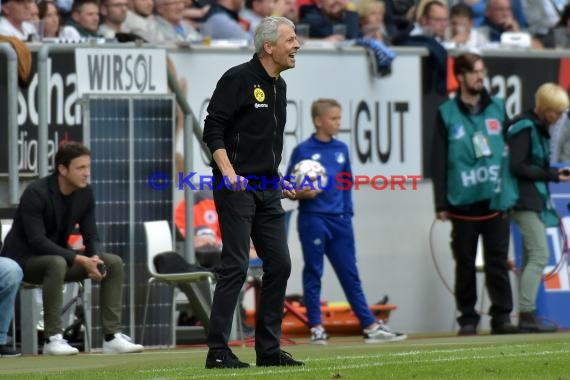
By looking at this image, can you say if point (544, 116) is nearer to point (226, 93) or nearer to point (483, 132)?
point (483, 132)

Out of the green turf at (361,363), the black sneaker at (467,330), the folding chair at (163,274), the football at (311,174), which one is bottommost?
the black sneaker at (467,330)

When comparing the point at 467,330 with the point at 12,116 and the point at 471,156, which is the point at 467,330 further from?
the point at 12,116

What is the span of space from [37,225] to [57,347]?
3.18ft

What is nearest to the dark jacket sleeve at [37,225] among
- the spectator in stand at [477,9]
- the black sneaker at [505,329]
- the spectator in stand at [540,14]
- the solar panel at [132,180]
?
the solar panel at [132,180]

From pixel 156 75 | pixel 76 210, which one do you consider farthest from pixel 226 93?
pixel 156 75

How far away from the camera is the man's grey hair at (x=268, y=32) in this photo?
10.4 meters

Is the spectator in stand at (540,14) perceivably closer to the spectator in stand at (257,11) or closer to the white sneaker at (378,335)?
the spectator in stand at (257,11)

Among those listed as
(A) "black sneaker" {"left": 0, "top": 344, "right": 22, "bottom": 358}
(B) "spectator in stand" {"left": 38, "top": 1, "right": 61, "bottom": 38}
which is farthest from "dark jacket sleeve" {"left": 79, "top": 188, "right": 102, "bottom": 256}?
(B) "spectator in stand" {"left": 38, "top": 1, "right": 61, "bottom": 38}

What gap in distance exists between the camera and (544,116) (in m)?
15.7

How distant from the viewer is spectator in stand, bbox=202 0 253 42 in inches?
681

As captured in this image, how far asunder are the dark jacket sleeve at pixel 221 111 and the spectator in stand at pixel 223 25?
6.68 metres

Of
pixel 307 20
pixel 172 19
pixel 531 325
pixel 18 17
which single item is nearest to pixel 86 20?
pixel 18 17

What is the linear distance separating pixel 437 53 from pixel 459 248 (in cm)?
231

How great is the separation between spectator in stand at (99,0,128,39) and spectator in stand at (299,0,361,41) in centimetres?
230
